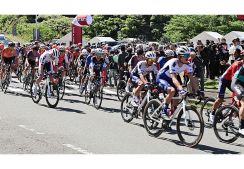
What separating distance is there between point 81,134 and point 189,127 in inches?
104

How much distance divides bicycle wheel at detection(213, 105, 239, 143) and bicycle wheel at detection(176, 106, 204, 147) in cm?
86

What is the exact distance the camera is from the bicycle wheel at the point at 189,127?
9.48 metres

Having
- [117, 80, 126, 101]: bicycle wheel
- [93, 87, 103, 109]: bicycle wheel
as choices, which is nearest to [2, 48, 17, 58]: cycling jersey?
[117, 80, 126, 101]: bicycle wheel

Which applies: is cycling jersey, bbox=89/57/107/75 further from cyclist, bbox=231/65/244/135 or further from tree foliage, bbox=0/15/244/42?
tree foliage, bbox=0/15/244/42

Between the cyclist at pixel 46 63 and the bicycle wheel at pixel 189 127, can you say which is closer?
the bicycle wheel at pixel 189 127

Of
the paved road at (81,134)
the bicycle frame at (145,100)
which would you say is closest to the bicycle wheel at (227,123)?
the paved road at (81,134)

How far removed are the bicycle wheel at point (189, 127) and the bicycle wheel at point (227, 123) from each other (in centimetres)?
86

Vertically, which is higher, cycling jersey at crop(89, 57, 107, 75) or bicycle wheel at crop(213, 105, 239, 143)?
cycling jersey at crop(89, 57, 107, 75)

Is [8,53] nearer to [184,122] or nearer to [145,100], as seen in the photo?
[145,100]

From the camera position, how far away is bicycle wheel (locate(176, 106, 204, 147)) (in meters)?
9.48

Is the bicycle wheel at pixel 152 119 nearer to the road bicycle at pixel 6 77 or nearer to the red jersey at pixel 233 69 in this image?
the red jersey at pixel 233 69

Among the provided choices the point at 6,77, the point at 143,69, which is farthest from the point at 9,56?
the point at 143,69

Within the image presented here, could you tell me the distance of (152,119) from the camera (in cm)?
1080

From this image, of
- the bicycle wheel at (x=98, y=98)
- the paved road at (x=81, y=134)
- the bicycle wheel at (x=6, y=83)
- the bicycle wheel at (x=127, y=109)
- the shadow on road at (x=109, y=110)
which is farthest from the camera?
the bicycle wheel at (x=6, y=83)
